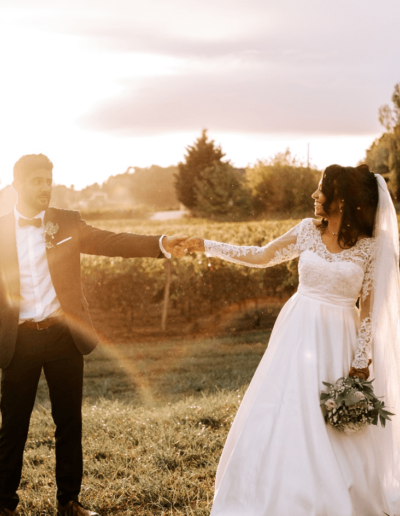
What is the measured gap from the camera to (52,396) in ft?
13.2

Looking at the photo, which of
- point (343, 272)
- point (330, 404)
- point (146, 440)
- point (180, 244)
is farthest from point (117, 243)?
point (146, 440)

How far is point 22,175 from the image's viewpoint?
3.86 meters

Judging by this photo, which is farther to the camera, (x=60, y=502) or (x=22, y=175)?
(x=60, y=502)

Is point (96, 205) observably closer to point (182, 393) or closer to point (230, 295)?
point (230, 295)

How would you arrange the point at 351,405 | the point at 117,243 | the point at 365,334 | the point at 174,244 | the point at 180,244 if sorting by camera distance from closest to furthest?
1. the point at 351,405
2. the point at 365,334
3. the point at 117,243
4. the point at 174,244
5. the point at 180,244

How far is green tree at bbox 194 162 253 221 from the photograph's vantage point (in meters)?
36.9

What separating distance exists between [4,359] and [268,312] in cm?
952

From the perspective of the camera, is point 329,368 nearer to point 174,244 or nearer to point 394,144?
point 174,244

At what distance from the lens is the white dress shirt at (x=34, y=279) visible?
12.8 ft

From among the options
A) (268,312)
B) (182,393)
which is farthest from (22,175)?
(268,312)

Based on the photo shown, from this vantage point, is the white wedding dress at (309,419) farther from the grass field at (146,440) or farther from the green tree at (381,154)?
the green tree at (381,154)

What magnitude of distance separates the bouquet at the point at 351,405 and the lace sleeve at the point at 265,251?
3.15ft

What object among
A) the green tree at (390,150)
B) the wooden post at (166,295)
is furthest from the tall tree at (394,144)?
the wooden post at (166,295)

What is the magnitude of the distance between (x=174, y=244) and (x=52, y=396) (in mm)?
1400
